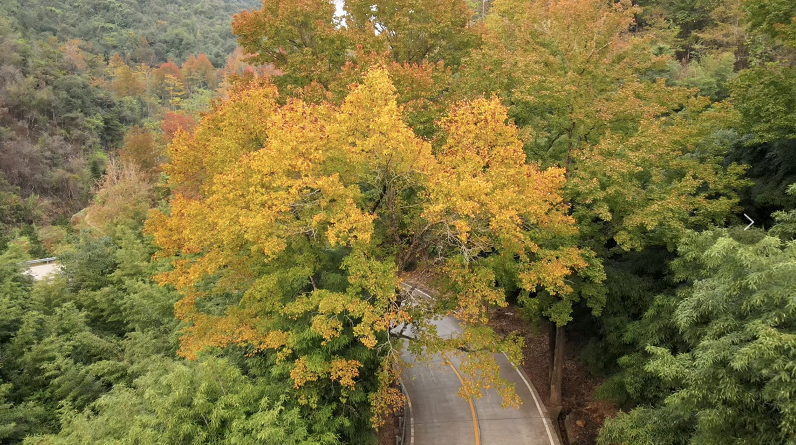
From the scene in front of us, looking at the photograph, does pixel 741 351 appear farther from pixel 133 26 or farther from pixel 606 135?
pixel 133 26

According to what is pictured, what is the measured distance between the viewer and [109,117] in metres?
46.1

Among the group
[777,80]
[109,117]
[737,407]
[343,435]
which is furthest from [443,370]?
[109,117]

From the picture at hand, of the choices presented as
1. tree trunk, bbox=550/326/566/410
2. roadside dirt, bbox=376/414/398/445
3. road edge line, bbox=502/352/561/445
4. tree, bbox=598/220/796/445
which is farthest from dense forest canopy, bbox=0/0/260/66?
tree, bbox=598/220/796/445

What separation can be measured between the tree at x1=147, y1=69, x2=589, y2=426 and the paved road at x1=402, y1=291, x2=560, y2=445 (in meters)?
3.60

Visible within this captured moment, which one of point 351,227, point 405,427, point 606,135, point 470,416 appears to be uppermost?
point 606,135

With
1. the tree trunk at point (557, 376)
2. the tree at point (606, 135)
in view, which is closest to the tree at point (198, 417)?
the tree at point (606, 135)

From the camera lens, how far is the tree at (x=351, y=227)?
9.66 metres

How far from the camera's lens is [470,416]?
15.0 metres

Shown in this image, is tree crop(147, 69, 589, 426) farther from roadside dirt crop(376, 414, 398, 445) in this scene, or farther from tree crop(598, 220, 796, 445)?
tree crop(598, 220, 796, 445)

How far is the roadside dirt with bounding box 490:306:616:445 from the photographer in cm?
1426

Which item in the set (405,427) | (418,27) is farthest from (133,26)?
(405,427)

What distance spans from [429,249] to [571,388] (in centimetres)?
879

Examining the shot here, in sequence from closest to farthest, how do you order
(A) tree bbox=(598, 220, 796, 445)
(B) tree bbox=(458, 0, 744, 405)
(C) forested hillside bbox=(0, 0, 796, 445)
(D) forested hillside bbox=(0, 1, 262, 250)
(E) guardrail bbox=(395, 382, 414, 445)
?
(A) tree bbox=(598, 220, 796, 445) < (C) forested hillside bbox=(0, 0, 796, 445) < (B) tree bbox=(458, 0, 744, 405) < (E) guardrail bbox=(395, 382, 414, 445) < (D) forested hillside bbox=(0, 1, 262, 250)

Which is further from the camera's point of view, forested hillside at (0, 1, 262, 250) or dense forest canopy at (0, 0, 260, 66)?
dense forest canopy at (0, 0, 260, 66)
